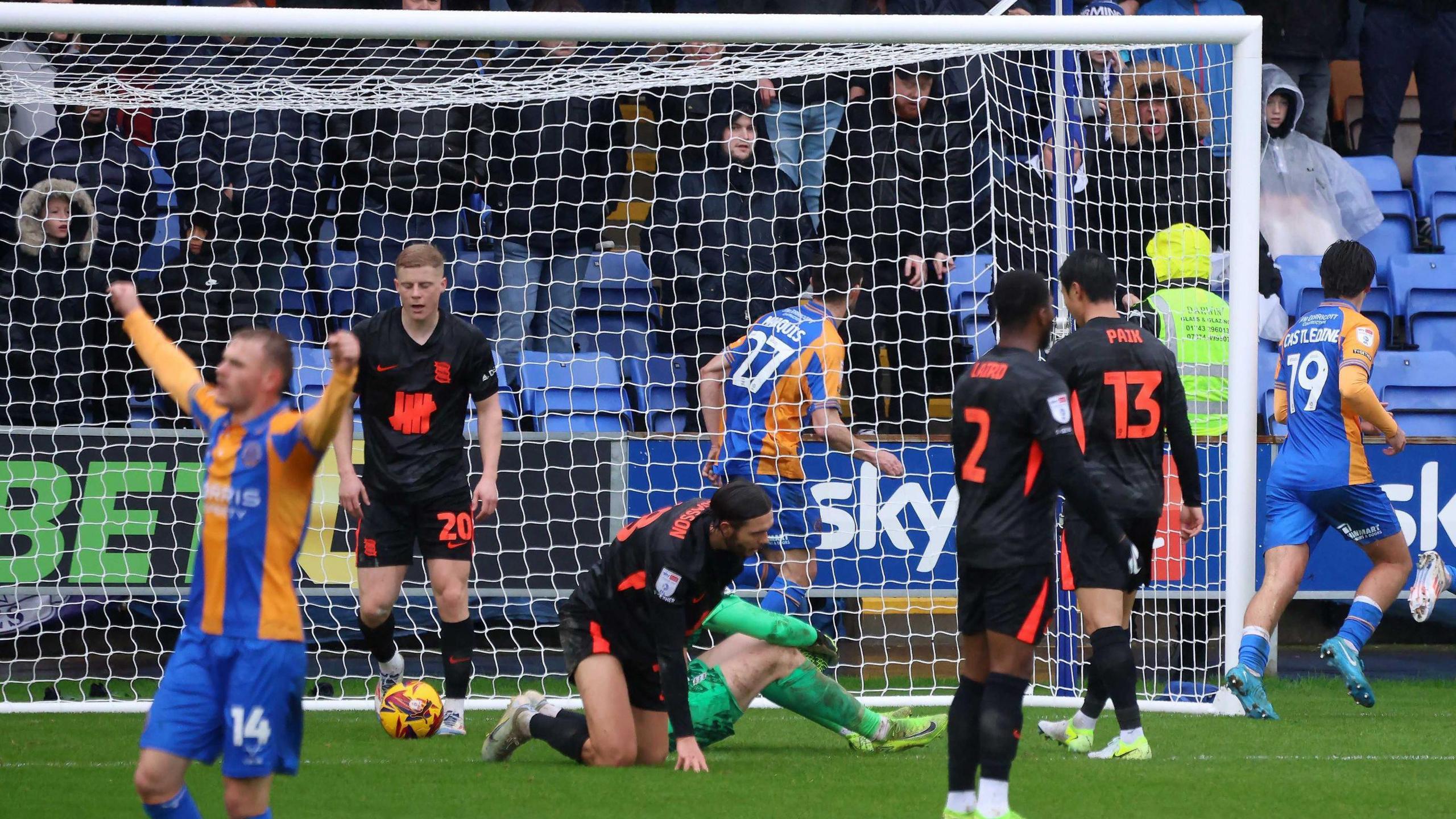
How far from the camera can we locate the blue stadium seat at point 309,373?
934 centimetres

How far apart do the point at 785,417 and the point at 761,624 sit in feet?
9.87

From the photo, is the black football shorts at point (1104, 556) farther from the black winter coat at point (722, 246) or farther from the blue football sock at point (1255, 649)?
the black winter coat at point (722, 246)

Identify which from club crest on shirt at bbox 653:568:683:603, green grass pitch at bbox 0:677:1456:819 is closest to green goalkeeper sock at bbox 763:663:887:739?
green grass pitch at bbox 0:677:1456:819

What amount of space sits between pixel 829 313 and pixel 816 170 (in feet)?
6.35

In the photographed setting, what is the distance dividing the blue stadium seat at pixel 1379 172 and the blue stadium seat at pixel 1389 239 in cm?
30

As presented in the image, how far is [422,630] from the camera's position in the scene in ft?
29.9

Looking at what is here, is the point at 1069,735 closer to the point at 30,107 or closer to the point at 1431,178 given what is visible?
the point at 30,107

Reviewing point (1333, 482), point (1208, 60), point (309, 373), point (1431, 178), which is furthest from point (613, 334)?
point (1431, 178)

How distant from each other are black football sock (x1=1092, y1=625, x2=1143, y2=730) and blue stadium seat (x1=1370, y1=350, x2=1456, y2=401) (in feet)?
18.2

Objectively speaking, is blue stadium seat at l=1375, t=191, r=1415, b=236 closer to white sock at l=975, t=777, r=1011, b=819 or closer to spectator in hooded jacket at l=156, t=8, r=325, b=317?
spectator in hooded jacket at l=156, t=8, r=325, b=317

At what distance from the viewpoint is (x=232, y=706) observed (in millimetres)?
3846

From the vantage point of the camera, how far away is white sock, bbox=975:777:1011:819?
14.6 feet

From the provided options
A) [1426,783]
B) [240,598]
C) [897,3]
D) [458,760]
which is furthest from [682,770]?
[897,3]

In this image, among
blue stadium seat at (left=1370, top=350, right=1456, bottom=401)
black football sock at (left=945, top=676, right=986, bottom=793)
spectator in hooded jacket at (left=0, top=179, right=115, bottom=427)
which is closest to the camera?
black football sock at (left=945, top=676, right=986, bottom=793)
